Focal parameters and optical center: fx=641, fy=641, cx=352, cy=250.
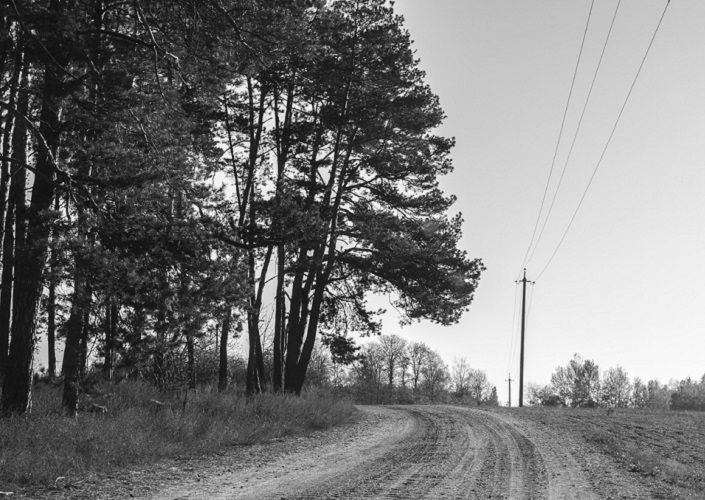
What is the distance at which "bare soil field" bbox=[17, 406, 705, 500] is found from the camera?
355 inches

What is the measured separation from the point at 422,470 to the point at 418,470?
0.07 metres

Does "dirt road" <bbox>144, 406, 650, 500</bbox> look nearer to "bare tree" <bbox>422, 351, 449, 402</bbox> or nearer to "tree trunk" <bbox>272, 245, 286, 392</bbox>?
"tree trunk" <bbox>272, 245, 286, 392</bbox>

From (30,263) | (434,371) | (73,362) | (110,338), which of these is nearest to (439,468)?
(110,338)

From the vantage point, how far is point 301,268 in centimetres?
2272

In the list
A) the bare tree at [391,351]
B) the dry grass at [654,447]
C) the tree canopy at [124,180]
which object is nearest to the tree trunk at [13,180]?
the tree canopy at [124,180]

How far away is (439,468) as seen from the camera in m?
11.0

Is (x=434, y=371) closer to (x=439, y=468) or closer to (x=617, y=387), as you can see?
(x=617, y=387)

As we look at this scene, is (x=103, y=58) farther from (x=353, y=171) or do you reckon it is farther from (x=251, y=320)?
(x=353, y=171)

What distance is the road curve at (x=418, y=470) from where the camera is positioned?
29.5 feet

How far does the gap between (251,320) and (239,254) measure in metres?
6.30

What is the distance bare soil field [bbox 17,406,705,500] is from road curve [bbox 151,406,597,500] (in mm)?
17

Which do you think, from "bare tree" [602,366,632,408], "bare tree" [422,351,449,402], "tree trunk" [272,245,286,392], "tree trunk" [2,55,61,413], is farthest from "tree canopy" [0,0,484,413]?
"bare tree" [602,366,632,408]

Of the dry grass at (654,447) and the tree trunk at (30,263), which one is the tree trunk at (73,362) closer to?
the tree trunk at (30,263)

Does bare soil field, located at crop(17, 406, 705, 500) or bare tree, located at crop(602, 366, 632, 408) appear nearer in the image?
bare soil field, located at crop(17, 406, 705, 500)
